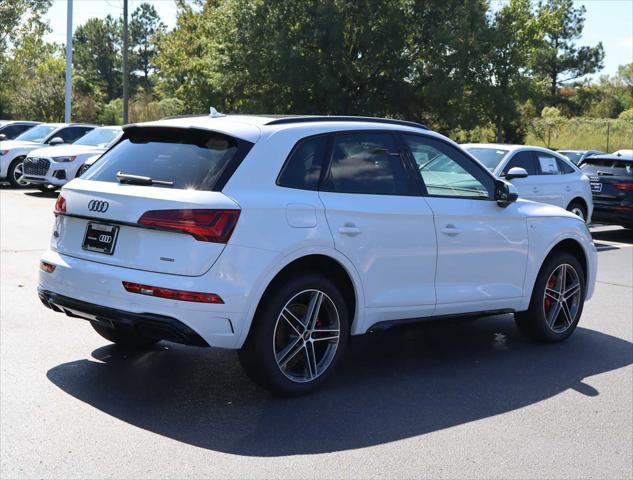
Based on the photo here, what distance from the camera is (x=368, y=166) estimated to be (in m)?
6.13

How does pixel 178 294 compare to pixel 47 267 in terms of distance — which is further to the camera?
pixel 47 267

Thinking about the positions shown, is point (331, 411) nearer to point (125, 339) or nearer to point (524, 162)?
point (125, 339)

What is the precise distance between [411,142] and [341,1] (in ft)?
101

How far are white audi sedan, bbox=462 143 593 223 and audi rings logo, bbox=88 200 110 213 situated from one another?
8683 mm

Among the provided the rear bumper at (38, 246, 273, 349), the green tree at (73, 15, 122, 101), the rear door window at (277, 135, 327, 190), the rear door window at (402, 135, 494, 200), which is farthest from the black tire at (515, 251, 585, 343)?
the green tree at (73, 15, 122, 101)

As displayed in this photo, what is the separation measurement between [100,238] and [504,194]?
3.13 metres

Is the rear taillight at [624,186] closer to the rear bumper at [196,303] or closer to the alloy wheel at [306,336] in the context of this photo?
the alloy wheel at [306,336]

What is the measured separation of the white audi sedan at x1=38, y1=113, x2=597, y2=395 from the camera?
517cm

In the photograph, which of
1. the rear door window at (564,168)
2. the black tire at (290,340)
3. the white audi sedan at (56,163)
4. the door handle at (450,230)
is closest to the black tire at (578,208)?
the rear door window at (564,168)

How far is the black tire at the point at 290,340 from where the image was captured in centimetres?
538

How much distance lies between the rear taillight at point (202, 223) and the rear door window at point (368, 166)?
878mm

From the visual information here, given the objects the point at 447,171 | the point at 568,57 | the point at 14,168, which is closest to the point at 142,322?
the point at 447,171

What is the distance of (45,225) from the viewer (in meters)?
14.6

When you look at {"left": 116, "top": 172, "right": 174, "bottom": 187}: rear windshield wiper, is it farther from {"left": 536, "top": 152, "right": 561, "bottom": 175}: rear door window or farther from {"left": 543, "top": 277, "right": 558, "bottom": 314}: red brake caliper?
{"left": 536, "top": 152, "right": 561, "bottom": 175}: rear door window
